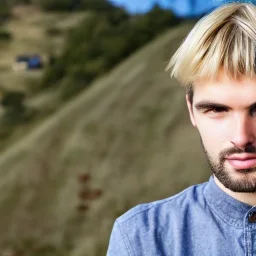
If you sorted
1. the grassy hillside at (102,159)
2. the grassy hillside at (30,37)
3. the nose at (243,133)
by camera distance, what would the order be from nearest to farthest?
the nose at (243,133) → the grassy hillside at (102,159) → the grassy hillside at (30,37)

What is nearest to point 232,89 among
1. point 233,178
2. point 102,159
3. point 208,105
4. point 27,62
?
Answer: point 208,105

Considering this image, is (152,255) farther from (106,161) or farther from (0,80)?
(0,80)

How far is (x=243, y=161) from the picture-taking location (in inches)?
40.6

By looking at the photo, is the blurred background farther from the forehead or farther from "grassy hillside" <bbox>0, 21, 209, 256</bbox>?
the forehead

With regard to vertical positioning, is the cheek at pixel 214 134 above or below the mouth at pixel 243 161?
above

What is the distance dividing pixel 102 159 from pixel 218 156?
2.22m

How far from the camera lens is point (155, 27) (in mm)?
3488

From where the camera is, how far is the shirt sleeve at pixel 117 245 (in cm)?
107

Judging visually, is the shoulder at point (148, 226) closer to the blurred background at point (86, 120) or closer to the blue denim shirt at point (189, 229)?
the blue denim shirt at point (189, 229)

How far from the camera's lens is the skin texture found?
3.36ft

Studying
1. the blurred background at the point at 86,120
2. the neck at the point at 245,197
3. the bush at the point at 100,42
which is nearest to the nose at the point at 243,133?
the neck at the point at 245,197

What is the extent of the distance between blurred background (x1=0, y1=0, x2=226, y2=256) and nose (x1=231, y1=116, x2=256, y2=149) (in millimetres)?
2146

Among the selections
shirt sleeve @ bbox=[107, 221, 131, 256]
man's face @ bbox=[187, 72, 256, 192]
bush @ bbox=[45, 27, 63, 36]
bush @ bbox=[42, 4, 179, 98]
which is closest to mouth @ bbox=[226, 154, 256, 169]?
man's face @ bbox=[187, 72, 256, 192]

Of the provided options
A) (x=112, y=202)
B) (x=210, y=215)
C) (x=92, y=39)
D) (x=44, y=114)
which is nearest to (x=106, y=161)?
(x=112, y=202)
